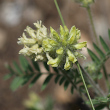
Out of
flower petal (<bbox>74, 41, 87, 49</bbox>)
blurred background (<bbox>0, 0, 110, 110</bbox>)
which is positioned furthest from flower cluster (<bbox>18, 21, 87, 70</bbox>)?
blurred background (<bbox>0, 0, 110, 110</bbox>)

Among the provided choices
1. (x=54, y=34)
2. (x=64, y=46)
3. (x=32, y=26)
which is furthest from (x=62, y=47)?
(x=32, y=26)

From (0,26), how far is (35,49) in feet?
14.7

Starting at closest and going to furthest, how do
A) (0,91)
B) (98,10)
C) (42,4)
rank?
(0,91) → (98,10) → (42,4)

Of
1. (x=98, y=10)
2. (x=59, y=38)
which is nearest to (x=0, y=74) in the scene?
(x=98, y=10)

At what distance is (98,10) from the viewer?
5633 mm

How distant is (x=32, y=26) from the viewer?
574 cm

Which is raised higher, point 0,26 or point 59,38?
point 0,26

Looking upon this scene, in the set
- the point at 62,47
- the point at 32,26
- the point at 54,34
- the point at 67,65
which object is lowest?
the point at 67,65

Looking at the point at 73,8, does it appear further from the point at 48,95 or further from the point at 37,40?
the point at 37,40

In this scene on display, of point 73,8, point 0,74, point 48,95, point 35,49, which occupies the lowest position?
point 48,95

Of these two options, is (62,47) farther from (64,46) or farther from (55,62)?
(55,62)

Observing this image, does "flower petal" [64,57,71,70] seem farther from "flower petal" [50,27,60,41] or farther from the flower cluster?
"flower petal" [50,27,60,41]

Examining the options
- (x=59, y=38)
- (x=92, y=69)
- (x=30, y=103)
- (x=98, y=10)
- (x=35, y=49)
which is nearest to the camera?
(x=59, y=38)

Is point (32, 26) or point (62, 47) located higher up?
point (32, 26)
